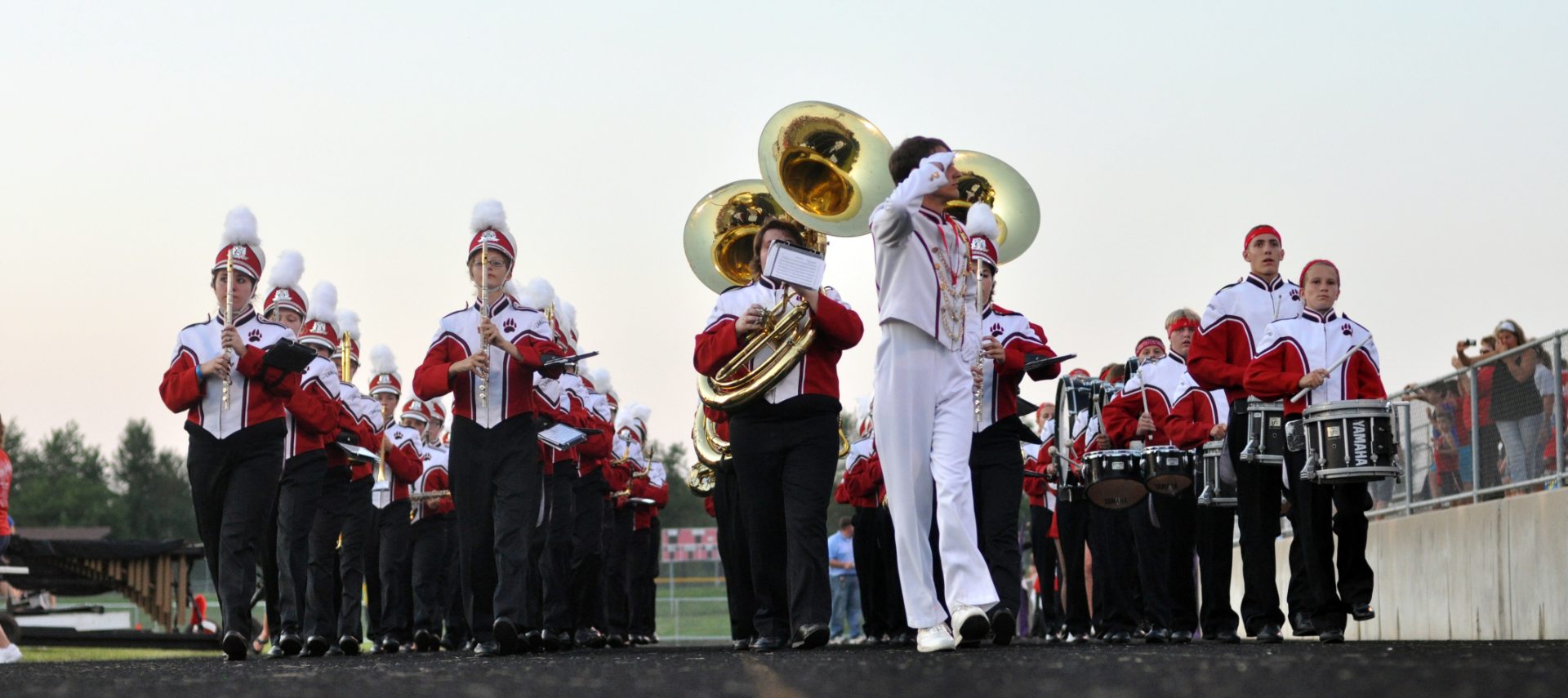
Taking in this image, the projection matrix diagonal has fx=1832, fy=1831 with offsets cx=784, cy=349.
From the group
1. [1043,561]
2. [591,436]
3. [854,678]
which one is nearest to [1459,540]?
[1043,561]

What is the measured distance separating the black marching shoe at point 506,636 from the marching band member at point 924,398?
2486 millimetres

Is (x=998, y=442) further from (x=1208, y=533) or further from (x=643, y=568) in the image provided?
(x=643, y=568)

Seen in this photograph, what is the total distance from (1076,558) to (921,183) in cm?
683

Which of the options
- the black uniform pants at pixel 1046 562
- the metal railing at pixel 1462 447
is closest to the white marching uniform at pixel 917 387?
the metal railing at pixel 1462 447

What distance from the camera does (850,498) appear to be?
14062mm

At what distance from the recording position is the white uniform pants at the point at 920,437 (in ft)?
23.8

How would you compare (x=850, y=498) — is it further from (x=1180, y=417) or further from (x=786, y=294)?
(x=786, y=294)

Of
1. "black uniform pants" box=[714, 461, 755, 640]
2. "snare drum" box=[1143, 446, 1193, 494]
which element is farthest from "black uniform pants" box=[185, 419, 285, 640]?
"snare drum" box=[1143, 446, 1193, 494]

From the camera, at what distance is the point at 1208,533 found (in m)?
11.1

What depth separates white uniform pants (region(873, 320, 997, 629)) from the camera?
7258mm

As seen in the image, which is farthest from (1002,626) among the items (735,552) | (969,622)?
(735,552)

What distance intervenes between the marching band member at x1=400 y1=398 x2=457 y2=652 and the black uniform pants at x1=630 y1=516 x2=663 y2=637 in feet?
9.83

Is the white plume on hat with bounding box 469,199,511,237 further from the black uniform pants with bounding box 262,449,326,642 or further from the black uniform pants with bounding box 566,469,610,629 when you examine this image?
the black uniform pants with bounding box 566,469,610,629

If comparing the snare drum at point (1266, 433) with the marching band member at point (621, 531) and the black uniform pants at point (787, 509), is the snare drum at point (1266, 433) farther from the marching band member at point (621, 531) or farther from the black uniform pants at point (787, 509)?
the marching band member at point (621, 531)
